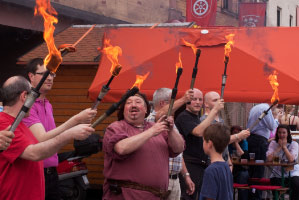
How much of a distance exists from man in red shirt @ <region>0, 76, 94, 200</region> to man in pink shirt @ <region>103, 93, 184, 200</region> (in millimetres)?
799

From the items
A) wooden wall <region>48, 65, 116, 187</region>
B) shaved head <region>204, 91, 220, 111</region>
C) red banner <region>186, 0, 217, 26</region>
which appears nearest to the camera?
shaved head <region>204, 91, 220, 111</region>

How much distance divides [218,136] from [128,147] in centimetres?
98

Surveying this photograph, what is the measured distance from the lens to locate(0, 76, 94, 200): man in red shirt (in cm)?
402

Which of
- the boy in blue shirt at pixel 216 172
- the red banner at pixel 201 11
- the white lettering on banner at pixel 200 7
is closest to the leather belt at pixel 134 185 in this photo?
the boy in blue shirt at pixel 216 172

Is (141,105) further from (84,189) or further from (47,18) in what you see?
(84,189)

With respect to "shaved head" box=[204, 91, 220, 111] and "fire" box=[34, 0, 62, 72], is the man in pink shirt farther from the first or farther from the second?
"shaved head" box=[204, 91, 220, 111]

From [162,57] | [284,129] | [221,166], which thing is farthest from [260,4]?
[221,166]

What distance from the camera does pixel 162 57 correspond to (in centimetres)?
894

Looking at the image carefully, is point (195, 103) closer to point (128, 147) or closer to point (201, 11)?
point (128, 147)

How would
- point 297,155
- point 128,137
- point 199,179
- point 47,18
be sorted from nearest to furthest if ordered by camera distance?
point 47,18, point 128,137, point 199,179, point 297,155

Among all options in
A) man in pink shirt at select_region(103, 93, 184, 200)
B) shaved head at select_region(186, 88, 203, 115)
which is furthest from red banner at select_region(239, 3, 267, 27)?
man in pink shirt at select_region(103, 93, 184, 200)

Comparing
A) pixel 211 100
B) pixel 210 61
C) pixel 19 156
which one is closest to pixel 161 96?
pixel 211 100

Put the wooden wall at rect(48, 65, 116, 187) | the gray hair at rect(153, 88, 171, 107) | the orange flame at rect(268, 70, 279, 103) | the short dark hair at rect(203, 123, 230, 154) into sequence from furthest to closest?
the wooden wall at rect(48, 65, 116, 187) < the orange flame at rect(268, 70, 279, 103) < the gray hair at rect(153, 88, 171, 107) < the short dark hair at rect(203, 123, 230, 154)

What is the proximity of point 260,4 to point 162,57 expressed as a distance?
13.6m
